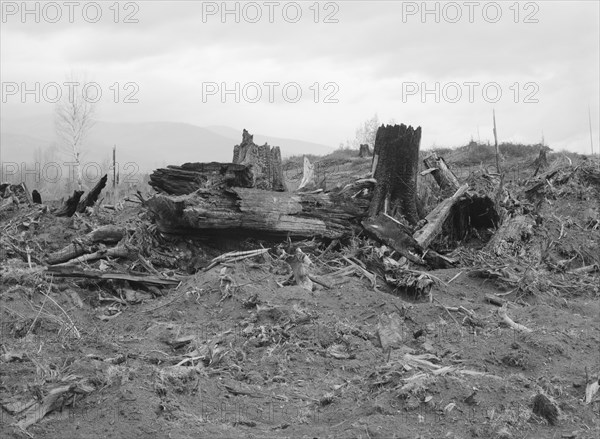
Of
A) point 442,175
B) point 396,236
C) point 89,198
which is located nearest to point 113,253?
point 89,198

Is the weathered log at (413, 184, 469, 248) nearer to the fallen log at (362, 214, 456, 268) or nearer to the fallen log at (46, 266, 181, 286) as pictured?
the fallen log at (362, 214, 456, 268)

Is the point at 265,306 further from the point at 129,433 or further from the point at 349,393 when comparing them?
the point at 129,433

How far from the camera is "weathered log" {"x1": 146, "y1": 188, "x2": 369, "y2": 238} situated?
7.62 m

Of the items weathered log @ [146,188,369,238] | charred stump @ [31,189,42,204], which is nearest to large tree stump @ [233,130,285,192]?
weathered log @ [146,188,369,238]

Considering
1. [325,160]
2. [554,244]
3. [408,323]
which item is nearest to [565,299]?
[554,244]

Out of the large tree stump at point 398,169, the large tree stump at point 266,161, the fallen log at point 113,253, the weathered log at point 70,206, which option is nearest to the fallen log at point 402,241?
the large tree stump at point 398,169

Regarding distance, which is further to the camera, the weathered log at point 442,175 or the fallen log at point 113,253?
the weathered log at point 442,175

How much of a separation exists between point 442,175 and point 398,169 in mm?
1165

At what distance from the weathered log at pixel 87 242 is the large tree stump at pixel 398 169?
3.27 m

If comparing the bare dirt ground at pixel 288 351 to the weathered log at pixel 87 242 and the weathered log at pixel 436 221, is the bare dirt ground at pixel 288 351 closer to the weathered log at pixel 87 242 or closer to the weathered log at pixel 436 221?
the weathered log at pixel 87 242

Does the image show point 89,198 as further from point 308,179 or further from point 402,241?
point 402,241

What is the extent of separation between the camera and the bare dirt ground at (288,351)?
13.6 feet

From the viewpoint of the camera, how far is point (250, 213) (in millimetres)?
7738

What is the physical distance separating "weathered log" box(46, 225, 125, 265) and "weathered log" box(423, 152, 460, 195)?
14.8 ft
